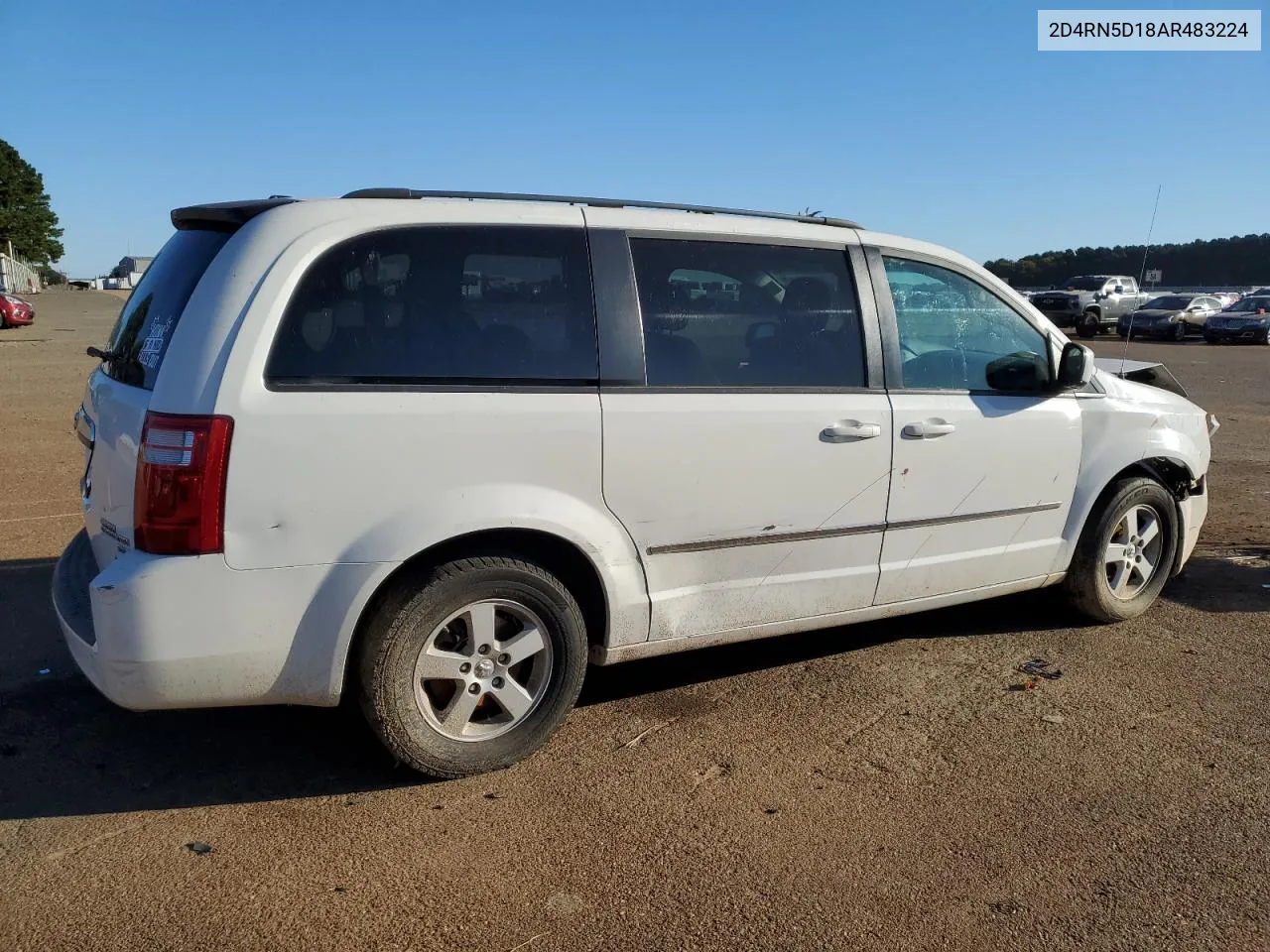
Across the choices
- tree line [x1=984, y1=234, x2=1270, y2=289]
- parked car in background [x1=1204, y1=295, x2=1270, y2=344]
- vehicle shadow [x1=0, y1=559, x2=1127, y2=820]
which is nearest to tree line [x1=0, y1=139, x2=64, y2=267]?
tree line [x1=984, y1=234, x2=1270, y2=289]

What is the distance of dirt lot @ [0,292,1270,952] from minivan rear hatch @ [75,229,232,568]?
0.87 metres

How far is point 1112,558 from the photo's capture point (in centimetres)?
519

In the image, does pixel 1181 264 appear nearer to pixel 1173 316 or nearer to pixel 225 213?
pixel 1173 316

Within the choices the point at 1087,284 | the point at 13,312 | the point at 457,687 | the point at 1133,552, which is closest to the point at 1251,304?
the point at 1087,284

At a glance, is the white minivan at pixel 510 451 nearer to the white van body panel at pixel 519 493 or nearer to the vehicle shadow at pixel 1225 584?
the white van body panel at pixel 519 493

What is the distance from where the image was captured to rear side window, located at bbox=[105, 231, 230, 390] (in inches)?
135

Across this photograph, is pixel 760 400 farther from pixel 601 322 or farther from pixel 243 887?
pixel 243 887

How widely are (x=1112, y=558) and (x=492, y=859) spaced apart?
11.4ft

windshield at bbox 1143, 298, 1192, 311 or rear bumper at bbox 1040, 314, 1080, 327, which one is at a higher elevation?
windshield at bbox 1143, 298, 1192, 311

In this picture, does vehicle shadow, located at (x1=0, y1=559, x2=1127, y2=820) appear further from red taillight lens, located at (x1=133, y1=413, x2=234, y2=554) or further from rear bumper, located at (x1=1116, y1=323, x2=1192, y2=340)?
rear bumper, located at (x1=1116, y1=323, x2=1192, y2=340)

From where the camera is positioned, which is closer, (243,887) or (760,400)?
(243,887)

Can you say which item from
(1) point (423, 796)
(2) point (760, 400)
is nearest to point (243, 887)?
(1) point (423, 796)

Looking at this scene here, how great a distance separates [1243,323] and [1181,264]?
56100 millimetres

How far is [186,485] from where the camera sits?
3.12m
